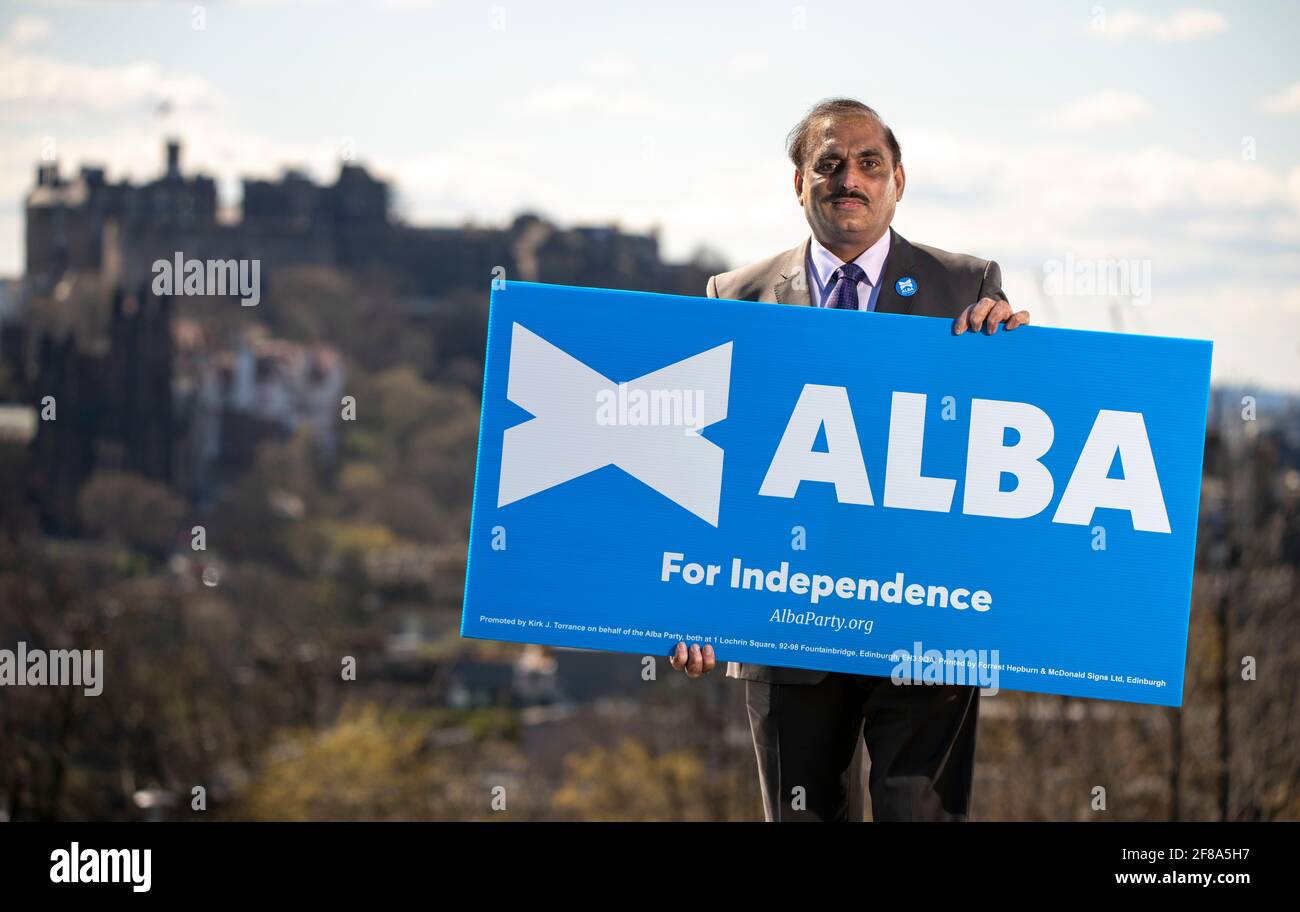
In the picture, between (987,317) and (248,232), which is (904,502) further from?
(248,232)

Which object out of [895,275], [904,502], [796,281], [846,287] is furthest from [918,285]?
[904,502]

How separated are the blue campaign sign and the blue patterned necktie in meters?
0.09

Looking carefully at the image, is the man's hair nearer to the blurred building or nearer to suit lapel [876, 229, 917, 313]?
suit lapel [876, 229, 917, 313]

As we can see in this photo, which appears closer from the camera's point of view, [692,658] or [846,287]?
[692,658]

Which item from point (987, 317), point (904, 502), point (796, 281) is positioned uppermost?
point (796, 281)

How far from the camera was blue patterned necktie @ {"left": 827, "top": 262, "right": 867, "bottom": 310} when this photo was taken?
4770 mm

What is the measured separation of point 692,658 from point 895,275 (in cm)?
115

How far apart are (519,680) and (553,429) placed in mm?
92765

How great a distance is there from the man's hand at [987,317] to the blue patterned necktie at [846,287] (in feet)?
0.92

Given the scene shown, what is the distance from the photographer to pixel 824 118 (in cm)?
457
